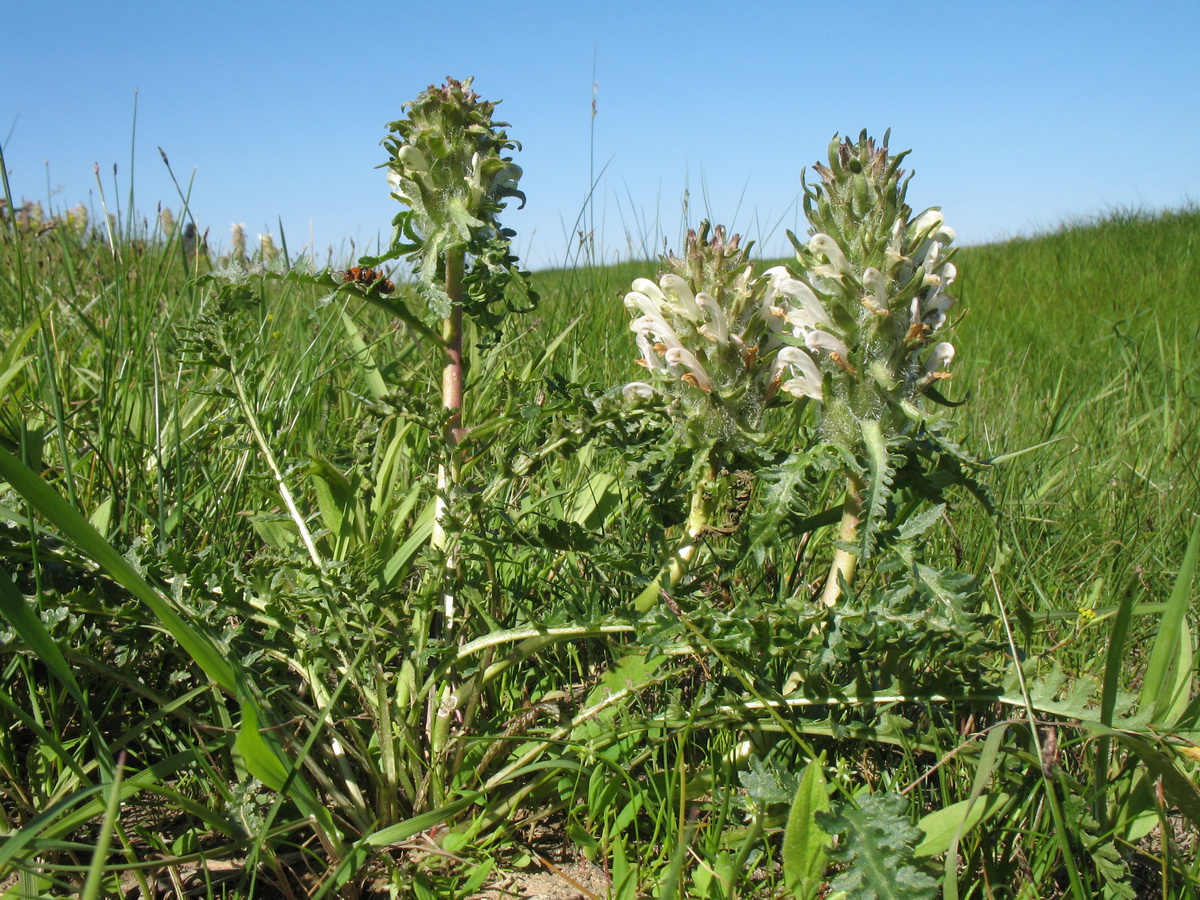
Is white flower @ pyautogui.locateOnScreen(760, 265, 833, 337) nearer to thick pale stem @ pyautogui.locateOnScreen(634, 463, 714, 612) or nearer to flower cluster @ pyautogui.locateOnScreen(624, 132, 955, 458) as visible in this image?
flower cluster @ pyautogui.locateOnScreen(624, 132, 955, 458)

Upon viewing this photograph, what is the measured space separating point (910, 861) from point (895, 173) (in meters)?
1.11

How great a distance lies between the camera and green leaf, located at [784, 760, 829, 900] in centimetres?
125

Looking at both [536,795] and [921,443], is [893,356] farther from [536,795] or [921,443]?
[536,795]

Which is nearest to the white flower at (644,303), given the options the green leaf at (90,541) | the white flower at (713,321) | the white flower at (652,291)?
the white flower at (652,291)

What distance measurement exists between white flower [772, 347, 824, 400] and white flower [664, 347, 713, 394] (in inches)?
5.2

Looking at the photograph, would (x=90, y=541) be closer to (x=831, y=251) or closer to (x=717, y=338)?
(x=717, y=338)

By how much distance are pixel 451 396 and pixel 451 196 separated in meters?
0.38

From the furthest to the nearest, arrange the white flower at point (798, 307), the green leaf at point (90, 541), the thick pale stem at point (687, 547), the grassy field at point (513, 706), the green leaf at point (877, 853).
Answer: the thick pale stem at point (687, 547) → the white flower at point (798, 307) → the grassy field at point (513, 706) → the green leaf at point (877, 853) → the green leaf at point (90, 541)

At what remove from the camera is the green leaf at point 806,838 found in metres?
1.25

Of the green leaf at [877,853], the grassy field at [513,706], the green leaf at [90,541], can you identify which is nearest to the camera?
the green leaf at [90,541]

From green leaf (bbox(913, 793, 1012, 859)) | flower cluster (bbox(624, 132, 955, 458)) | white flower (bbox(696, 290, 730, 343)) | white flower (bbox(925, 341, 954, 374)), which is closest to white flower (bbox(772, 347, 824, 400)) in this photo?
flower cluster (bbox(624, 132, 955, 458))

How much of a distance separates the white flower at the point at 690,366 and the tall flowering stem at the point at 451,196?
0.99 ft

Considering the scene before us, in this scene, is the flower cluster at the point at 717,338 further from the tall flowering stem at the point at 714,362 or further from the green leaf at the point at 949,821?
the green leaf at the point at 949,821

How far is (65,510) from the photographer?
3.54 feet
